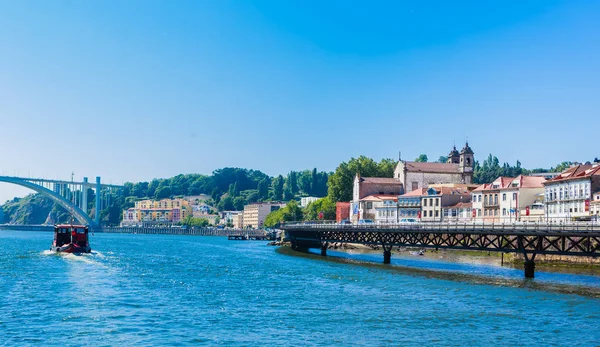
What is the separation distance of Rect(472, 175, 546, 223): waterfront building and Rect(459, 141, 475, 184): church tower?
103 feet

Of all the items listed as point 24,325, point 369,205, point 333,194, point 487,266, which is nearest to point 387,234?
point 487,266

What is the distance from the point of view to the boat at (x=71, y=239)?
86125 mm

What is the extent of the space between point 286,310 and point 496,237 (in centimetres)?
3496

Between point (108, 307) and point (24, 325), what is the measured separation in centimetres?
628

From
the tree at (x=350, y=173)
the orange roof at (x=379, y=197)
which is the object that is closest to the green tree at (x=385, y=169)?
the tree at (x=350, y=173)

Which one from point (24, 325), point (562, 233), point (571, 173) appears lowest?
point (24, 325)

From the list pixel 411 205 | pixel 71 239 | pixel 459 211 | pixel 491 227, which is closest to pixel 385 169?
pixel 411 205

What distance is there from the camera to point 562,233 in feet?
158

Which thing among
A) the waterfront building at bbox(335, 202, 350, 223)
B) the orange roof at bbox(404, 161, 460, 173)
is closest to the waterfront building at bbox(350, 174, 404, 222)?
the orange roof at bbox(404, 161, 460, 173)

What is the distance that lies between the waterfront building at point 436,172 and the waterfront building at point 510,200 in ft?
104

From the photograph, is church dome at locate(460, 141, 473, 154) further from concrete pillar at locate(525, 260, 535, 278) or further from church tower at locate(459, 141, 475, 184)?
concrete pillar at locate(525, 260, 535, 278)

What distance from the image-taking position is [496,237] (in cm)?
6788

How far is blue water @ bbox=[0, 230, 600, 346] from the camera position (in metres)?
31.3

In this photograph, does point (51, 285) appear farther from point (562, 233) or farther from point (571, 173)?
point (571, 173)
